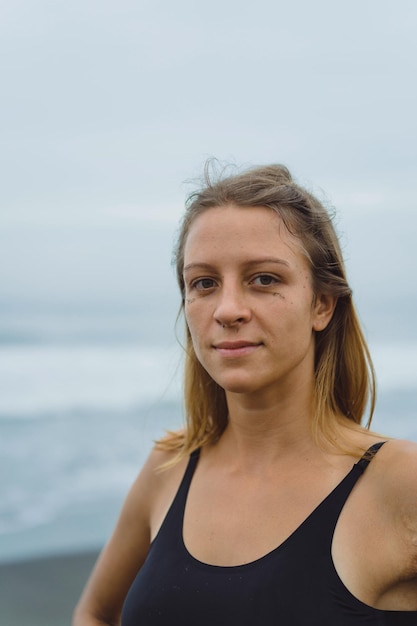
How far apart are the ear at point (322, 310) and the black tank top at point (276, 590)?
0.38m

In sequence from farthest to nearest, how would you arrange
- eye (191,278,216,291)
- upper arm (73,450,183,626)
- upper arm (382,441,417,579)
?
upper arm (73,450,183,626) < eye (191,278,216,291) < upper arm (382,441,417,579)

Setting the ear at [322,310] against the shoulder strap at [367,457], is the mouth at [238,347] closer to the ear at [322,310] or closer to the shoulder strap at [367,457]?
the ear at [322,310]

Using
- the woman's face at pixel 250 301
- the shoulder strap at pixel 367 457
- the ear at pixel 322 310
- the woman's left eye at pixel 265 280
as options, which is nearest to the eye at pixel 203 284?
the woman's face at pixel 250 301

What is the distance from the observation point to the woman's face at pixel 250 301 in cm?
237

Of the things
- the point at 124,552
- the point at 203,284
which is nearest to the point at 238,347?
the point at 203,284

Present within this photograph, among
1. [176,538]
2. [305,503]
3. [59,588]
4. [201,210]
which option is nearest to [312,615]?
[305,503]

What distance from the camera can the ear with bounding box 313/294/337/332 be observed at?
Result: 2.52 meters

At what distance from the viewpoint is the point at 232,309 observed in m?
2.36

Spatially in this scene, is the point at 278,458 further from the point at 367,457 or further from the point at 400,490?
the point at 400,490

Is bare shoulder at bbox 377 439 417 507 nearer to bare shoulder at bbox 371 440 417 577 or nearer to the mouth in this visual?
bare shoulder at bbox 371 440 417 577

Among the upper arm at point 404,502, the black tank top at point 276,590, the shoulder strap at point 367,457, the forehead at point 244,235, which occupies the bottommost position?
the black tank top at point 276,590

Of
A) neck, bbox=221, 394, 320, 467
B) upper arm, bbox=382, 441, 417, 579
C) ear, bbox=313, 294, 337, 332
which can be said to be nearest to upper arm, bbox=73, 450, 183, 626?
neck, bbox=221, 394, 320, 467

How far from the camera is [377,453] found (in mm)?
2316

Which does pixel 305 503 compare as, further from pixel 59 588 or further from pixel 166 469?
pixel 59 588
